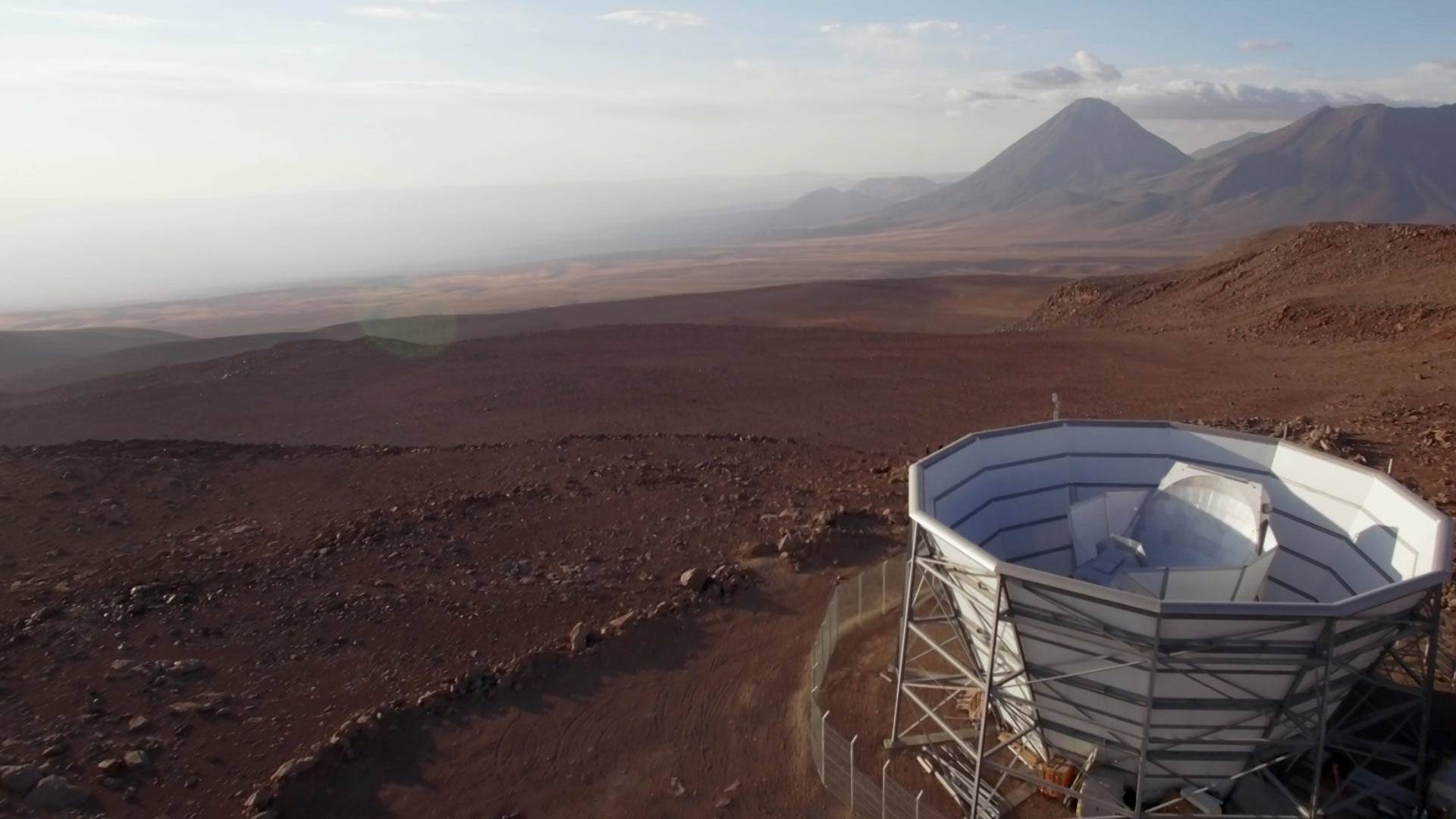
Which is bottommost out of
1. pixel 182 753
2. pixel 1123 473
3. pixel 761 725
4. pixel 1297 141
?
pixel 761 725

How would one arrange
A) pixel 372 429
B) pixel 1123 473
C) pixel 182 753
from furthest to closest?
pixel 372 429
pixel 1123 473
pixel 182 753

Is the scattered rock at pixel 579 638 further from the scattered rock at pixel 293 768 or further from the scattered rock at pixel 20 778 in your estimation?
the scattered rock at pixel 20 778

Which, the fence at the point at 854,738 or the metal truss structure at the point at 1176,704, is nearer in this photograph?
the metal truss structure at the point at 1176,704

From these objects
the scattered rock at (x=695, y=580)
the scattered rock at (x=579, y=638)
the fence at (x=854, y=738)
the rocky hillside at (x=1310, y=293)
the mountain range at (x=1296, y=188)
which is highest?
the mountain range at (x=1296, y=188)

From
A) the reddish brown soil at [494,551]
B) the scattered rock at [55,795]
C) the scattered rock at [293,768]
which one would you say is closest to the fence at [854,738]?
the reddish brown soil at [494,551]

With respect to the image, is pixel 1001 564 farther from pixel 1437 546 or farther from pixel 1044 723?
pixel 1437 546

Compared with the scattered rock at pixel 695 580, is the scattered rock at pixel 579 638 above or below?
below

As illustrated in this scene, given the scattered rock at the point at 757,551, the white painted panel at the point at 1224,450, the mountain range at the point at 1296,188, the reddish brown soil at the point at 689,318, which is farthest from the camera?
the mountain range at the point at 1296,188

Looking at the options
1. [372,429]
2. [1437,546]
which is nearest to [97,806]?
[1437,546]
